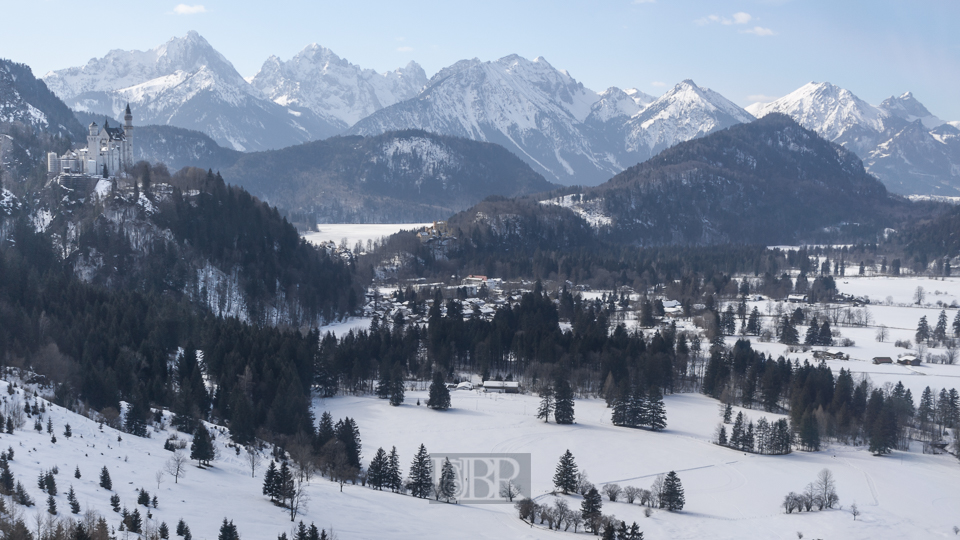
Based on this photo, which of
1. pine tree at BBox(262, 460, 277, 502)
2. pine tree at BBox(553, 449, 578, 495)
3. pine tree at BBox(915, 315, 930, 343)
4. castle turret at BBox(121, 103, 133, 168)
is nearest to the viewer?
pine tree at BBox(262, 460, 277, 502)

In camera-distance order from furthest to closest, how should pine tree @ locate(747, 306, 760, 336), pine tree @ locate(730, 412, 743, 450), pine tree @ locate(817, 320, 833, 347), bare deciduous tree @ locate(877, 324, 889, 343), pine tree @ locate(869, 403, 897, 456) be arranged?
pine tree @ locate(747, 306, 760, 336) → bare deciduous tree @ locate(877, 324, 889, 343) → pine tree @ locate(817, 320, 833, 347) → pine tree @ locate(869, 403, 897, 456) → pine tree @ locate(730, 412, 743, 450)

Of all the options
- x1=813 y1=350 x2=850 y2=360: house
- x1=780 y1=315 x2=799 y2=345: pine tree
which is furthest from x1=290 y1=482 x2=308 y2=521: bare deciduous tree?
x1=780 y1=315 x2=799 y2=345: pine tree

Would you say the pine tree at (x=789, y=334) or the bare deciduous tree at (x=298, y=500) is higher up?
the pine tree at (x=789, y=334)

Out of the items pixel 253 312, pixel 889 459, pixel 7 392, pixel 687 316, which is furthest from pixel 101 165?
pixel 889 459

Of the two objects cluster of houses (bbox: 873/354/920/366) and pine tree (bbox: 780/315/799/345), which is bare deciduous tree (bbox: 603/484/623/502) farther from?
pine tree (bbox: 780/315/799/345)

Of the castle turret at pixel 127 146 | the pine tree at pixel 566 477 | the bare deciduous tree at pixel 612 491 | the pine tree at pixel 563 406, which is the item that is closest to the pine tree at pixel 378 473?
the pine tree at pixel 566 477

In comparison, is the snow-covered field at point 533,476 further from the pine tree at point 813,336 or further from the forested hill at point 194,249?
the forested hill at point 194,249

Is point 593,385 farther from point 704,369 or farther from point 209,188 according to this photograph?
point 209,188
